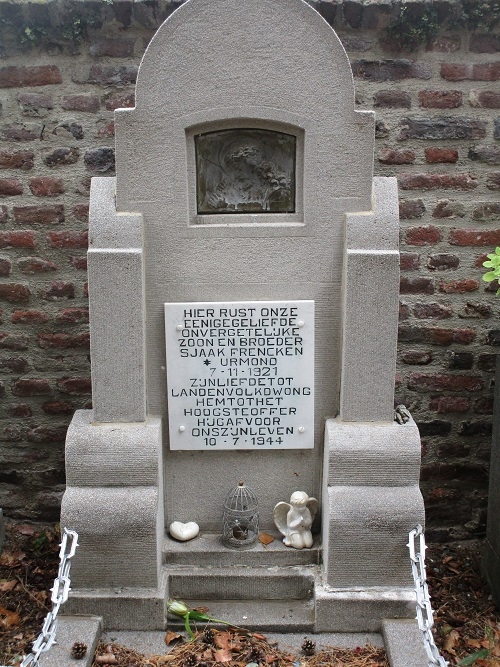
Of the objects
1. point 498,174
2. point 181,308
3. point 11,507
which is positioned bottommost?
point 11,507

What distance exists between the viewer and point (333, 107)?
113 inches

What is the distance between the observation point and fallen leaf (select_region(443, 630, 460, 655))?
2.96 meters

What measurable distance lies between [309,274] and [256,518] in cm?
111

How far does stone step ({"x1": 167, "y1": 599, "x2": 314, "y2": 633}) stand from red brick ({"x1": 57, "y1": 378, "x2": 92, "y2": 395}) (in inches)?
59.8

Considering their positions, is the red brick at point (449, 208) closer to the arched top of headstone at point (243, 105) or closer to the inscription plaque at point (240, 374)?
the arched top of headstone at point (243, 105)

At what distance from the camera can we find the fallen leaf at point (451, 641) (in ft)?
9.72

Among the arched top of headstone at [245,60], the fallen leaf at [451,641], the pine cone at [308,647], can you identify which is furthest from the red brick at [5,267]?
the fallen leaf at [451,641]

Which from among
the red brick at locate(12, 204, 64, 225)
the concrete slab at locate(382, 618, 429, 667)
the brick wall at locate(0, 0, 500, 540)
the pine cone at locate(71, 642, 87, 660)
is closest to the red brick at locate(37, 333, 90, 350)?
the brick wall at locate(0, 0, 500, 540)

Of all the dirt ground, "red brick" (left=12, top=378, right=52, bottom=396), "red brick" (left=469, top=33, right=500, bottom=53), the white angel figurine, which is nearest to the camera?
the dirt ground

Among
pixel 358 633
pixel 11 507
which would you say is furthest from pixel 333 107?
pixel 11 507

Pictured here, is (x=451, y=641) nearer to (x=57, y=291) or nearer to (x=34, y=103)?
(x=57, y=291)

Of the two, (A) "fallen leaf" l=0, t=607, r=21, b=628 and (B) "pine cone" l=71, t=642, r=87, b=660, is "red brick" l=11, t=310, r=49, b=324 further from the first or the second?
(B) "pine cone" l=71, t=642, r=87, b=660

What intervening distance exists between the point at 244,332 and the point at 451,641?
1622 millimetres

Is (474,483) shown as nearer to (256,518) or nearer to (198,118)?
(256,518)
